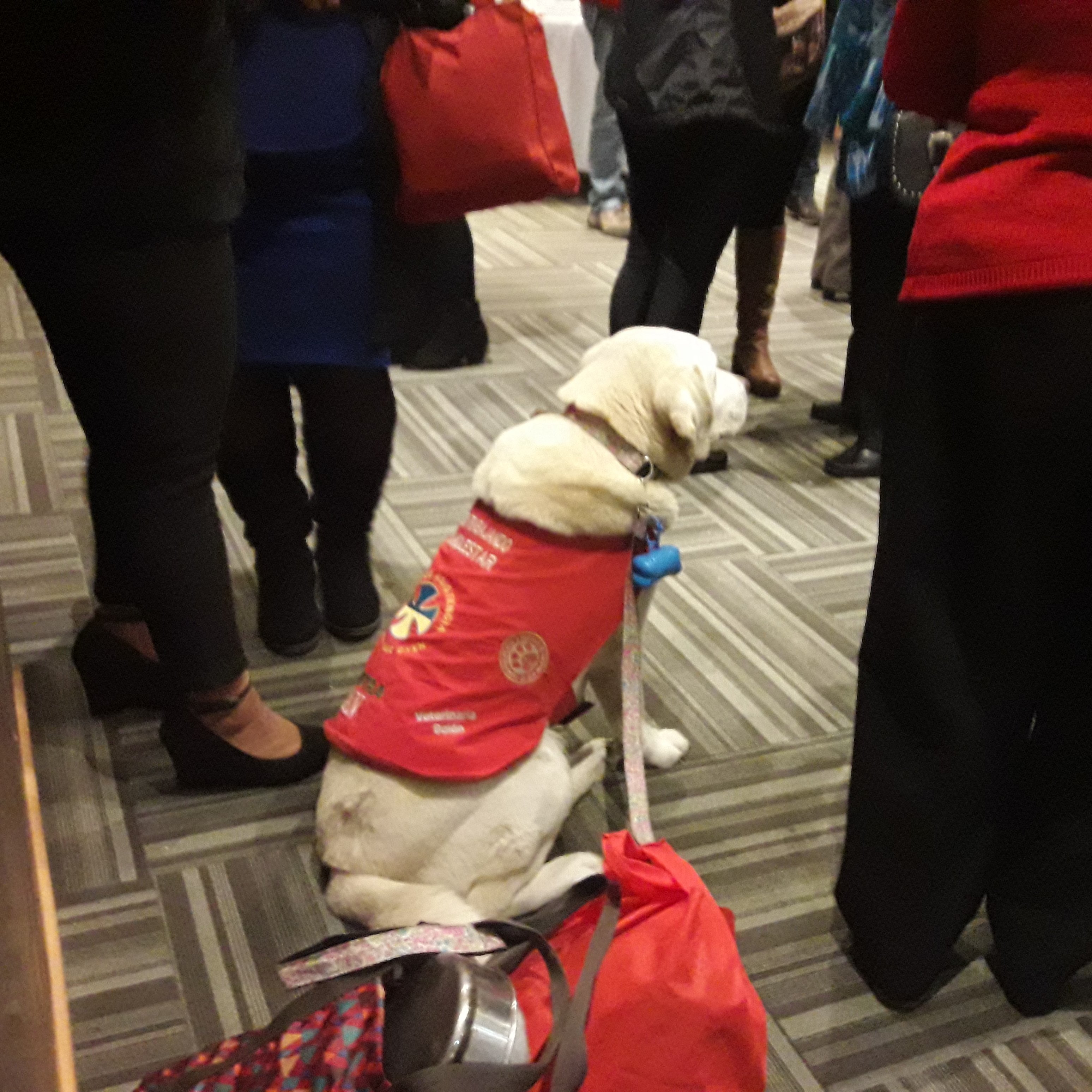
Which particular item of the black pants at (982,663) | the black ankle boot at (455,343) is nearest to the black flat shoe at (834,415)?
the black ankle boot at (455,343)

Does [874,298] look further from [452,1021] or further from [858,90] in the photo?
[452,1021]

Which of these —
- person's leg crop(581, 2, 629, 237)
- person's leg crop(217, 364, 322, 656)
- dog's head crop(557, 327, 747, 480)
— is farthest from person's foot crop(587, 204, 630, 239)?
dog's head crop(557, 327, 747, 480)

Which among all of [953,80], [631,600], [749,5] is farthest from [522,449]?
[749,5]

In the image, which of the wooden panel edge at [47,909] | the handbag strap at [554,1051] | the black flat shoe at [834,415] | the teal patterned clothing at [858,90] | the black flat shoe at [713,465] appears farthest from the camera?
the black flat shoe at [834,415]

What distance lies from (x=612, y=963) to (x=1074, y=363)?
0.67 metres

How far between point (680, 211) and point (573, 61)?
10.2 ft

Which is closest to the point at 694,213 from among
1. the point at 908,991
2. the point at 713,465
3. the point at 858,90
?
the point at 858,90

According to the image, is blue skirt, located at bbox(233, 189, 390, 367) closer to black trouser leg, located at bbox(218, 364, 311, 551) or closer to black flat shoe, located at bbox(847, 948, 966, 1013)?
black trouser leg, located at bbox(218, 364, 311, 551)

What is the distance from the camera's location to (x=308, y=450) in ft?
5.63

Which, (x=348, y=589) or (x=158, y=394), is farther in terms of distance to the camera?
(x=348, y=589)

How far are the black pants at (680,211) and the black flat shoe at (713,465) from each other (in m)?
0.33

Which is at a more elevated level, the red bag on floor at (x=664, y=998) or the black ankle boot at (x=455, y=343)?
the red bag on floor at (x=664, y=998)

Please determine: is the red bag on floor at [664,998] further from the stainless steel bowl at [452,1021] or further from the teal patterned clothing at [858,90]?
the teal patterned clothing at [858,90]

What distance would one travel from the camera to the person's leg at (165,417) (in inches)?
41.0
